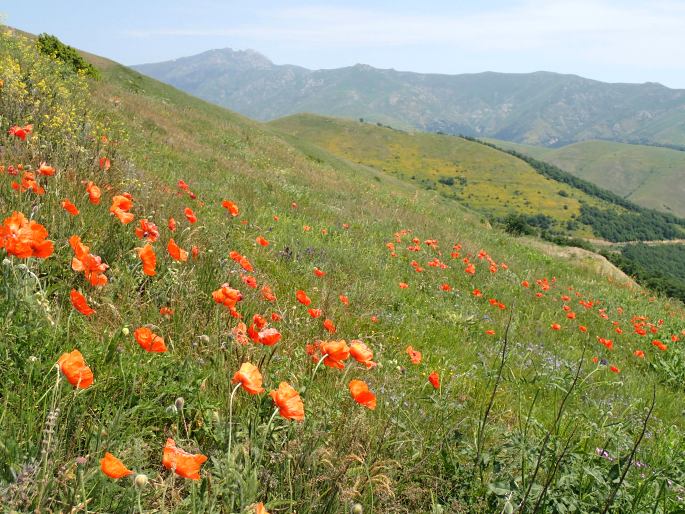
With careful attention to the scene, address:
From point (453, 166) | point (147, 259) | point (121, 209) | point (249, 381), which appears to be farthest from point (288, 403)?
point (453, 166)

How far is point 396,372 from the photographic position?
381 cm

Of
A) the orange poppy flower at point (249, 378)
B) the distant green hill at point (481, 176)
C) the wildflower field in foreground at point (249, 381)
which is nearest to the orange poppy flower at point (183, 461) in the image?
the wildflower field in foreground at point (249, 381)

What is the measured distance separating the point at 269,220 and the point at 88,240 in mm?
4809

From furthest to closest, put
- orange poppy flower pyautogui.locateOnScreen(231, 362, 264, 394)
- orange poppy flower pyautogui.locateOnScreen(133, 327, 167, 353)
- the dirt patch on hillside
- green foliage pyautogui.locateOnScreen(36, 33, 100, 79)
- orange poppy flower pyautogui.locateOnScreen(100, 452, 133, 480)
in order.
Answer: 1. green foliage pyautogui.locateOnScreen(36, 33, 100, 79)
2. the dirt patch on hillside
3. orange poppy flower pyautogui.locateOnScreen(133, 327, 167, 353)
4. orange poppy flower pyautogui.locateOnScreen(231, 362, 264, 394)
5. orange poppy flower pyautogui.locateOnScreen(100, 452, 133, 480)

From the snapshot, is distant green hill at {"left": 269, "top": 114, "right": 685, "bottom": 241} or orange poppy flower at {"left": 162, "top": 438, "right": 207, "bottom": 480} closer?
orange poppy flower at {"left": 162, "top": 438, "right": 207, "bottom": 480}

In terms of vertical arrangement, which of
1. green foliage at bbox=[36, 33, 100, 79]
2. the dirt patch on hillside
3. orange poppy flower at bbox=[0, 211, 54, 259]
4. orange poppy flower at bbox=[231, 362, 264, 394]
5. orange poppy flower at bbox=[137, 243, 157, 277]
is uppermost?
green foliage at bbox=[36, 33, 100, 79]

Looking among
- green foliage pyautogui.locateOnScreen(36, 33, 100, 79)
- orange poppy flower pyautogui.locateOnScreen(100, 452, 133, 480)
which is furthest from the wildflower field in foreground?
green foliage pyautogui.locateOnScreen(36, 33, 100, 79)

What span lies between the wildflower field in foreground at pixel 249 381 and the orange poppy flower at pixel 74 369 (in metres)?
0.01

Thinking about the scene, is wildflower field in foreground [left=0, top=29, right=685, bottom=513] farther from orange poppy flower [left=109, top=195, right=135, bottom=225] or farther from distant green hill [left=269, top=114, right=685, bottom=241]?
distant green hill [left=269, top=114, right=685, bottom=241]

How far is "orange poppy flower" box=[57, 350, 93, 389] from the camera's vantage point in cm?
161

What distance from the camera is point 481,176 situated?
152125 millimetres

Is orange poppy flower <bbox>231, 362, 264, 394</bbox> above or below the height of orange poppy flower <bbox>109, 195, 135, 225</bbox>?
below

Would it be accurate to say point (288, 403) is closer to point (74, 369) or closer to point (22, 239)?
point (74, 369)

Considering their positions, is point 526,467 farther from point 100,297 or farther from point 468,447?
point 100,297
